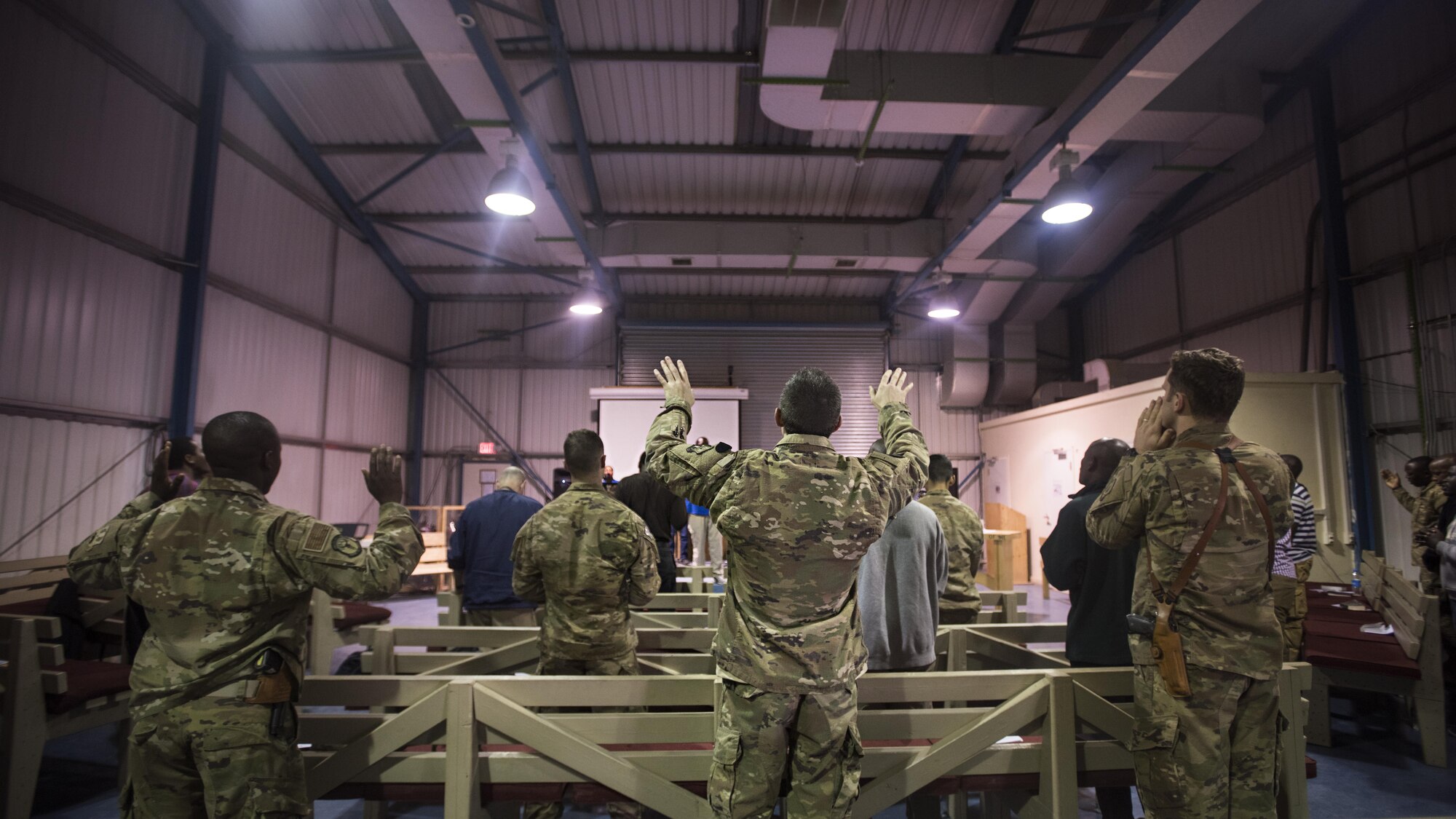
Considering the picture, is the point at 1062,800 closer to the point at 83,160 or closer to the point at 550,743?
the point at 550,743

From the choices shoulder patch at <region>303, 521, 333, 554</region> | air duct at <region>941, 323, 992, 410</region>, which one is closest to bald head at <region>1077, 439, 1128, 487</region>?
shoulder patch at <region>303, 521, 333, 554</region>

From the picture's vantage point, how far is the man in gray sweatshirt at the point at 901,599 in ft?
9.96

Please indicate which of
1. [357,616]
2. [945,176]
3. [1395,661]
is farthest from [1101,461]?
[945,176]

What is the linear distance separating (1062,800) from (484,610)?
364cm

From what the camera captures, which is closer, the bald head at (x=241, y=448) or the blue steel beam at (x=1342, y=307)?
the bald head at (x=241, y=448)

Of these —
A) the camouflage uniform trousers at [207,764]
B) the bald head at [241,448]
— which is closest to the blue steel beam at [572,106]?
the bald head at [241,448]

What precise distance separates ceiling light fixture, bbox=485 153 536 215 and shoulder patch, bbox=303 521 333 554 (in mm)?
5658

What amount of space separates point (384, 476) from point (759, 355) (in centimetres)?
1217

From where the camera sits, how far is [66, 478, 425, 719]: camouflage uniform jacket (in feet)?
6.41

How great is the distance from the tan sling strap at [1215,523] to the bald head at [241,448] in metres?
2.83

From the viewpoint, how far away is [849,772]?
1.99 metres

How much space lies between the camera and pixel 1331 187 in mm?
8305

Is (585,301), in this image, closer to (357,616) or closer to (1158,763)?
(357,616)

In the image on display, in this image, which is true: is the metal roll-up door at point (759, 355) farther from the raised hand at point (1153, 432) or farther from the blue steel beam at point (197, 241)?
the raised hand at point (1153, 432)
